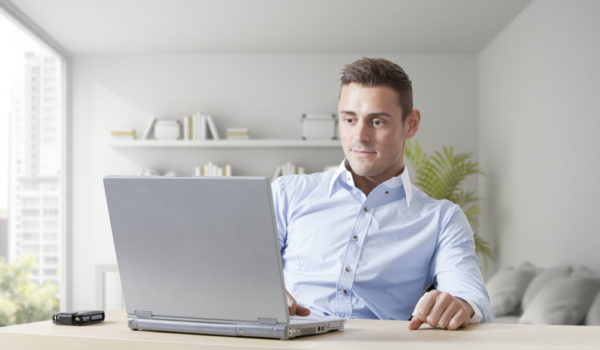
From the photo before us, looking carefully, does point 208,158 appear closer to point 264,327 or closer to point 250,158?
point 250,158

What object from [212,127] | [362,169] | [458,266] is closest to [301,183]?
[362,169]

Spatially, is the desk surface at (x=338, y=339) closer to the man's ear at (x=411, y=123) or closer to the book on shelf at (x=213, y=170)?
the man's ear at (x=411, y=123)

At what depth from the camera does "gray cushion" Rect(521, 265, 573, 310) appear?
115 inches

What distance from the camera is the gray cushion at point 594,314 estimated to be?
2.42 m

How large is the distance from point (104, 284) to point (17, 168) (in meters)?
1.39

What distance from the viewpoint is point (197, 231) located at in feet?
2.85

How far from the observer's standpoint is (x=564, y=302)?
2.57m

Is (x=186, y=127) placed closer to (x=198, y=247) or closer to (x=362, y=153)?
(x=362, y=153)

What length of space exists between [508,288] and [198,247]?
268 cm

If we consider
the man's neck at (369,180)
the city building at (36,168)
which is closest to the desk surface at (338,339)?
the man's neck at (369,180)

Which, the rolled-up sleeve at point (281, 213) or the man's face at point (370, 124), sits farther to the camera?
the rolled-up sleeve at point (281, 213)

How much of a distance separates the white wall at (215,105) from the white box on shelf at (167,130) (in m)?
0.24

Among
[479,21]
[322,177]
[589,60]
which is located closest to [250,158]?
[479,21]

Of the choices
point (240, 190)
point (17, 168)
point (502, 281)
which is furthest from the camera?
point (17, 168)
